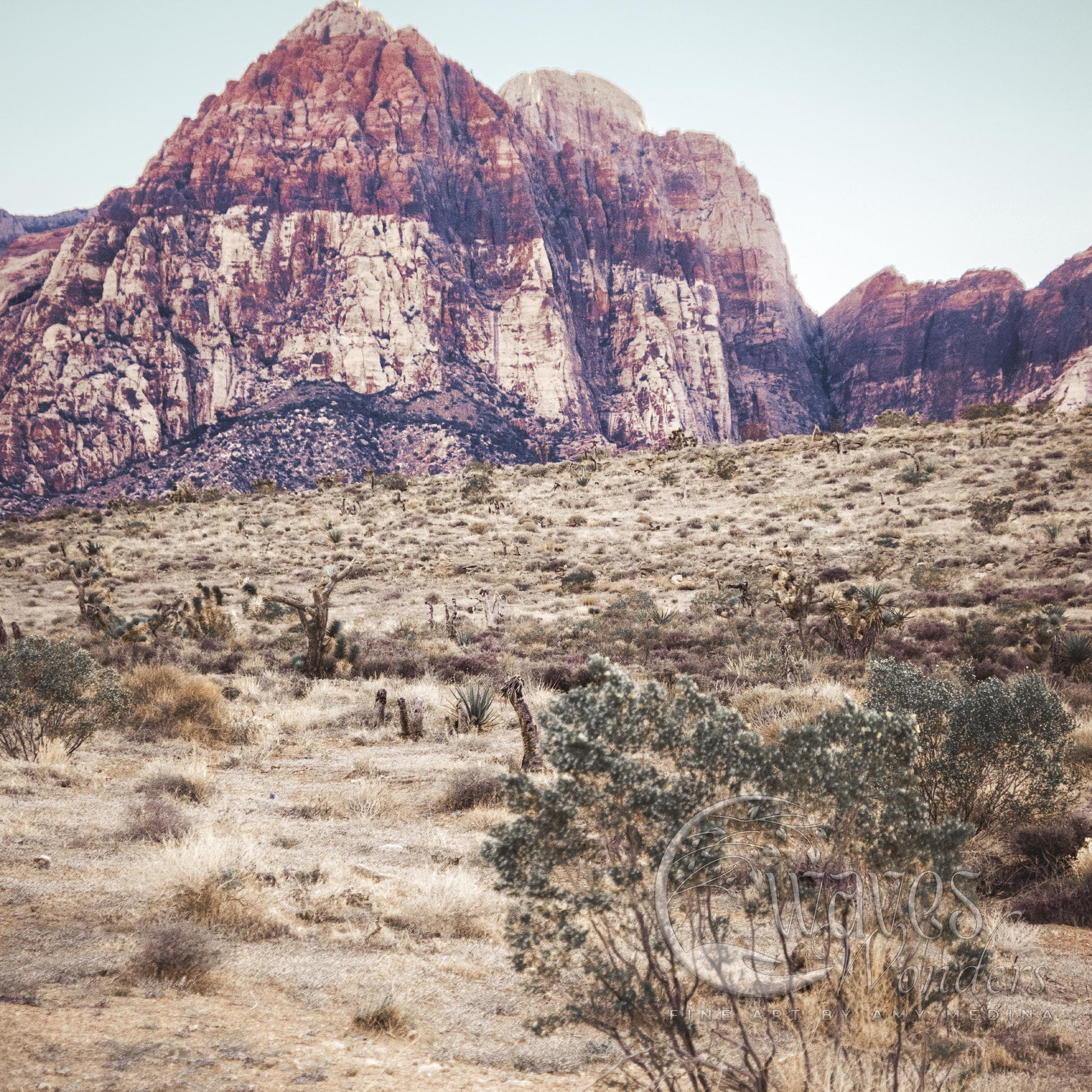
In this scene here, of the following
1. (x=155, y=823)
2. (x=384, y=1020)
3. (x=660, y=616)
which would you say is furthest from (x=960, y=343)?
(x=384, y=1020)

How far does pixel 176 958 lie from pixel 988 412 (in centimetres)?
5275

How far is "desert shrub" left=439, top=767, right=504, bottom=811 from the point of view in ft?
26.5

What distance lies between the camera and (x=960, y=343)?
13338cm

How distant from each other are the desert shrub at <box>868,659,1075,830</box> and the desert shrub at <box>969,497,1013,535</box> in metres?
21.2

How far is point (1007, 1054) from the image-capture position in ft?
11.4

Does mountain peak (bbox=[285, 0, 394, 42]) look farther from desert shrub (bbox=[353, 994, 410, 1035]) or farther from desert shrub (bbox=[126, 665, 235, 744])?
desert shrub (bbox=[353, 994, 410, 1035])

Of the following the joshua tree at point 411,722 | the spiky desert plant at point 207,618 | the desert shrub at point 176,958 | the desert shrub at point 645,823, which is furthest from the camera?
the spiky desert plant at point 207,618

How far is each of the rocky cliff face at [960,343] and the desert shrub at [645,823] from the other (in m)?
135

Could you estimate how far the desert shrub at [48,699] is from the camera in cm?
872

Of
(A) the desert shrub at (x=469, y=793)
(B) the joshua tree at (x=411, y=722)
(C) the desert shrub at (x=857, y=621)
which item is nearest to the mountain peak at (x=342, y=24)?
(C) the desert shrub at (x=857, y=621)

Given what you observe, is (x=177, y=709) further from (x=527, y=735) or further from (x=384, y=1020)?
(x=384, y=1020)

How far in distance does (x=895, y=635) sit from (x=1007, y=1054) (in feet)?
43.0

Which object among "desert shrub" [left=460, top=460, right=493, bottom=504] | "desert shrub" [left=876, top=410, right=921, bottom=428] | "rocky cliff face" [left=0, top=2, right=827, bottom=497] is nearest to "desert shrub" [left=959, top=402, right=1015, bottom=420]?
"desert shrub" [left=876, top=410, right=921, bottom=428]

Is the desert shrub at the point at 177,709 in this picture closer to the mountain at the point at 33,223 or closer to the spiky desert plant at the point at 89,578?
the spiky desert plant at the point at 89,578
